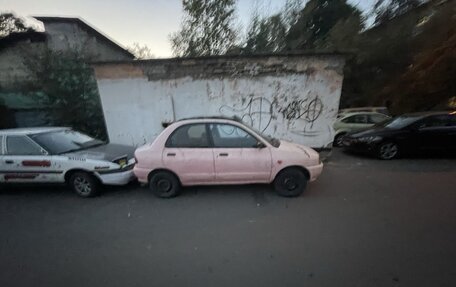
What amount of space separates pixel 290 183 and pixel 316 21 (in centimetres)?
2041

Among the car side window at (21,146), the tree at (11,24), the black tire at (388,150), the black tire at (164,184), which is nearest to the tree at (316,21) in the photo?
the black tire at (388,150)

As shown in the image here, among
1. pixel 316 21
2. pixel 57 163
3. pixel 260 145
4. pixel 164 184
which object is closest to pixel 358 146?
pixel 260 145

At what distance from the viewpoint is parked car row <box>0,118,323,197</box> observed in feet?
15.8

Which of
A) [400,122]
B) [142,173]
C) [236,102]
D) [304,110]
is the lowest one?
[142,173]

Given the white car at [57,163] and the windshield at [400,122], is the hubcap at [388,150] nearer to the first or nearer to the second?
the windshield at [400,122]

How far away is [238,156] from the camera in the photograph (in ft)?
15.7

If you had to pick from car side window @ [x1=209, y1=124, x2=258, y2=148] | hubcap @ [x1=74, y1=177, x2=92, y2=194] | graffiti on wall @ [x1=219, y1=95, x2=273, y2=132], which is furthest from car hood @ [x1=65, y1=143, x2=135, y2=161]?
graffiti on wall @ [x1=219, y1=95, x2=273, y2=132]

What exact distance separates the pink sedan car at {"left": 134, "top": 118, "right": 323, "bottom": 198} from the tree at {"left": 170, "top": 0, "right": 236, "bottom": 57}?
12555 millimetres

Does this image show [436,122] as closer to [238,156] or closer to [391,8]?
[238,156]

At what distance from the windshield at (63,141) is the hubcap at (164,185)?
86.4 inches

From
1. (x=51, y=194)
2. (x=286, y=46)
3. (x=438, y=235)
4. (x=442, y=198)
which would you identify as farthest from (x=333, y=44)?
(x=51, y=194)

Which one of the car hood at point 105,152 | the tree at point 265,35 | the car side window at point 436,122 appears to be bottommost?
Result: the car hood at point 105,152

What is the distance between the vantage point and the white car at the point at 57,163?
5.17 meters

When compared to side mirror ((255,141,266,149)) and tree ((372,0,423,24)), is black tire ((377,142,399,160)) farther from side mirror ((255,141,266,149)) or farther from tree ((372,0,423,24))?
tree ((372,0,423,24))
